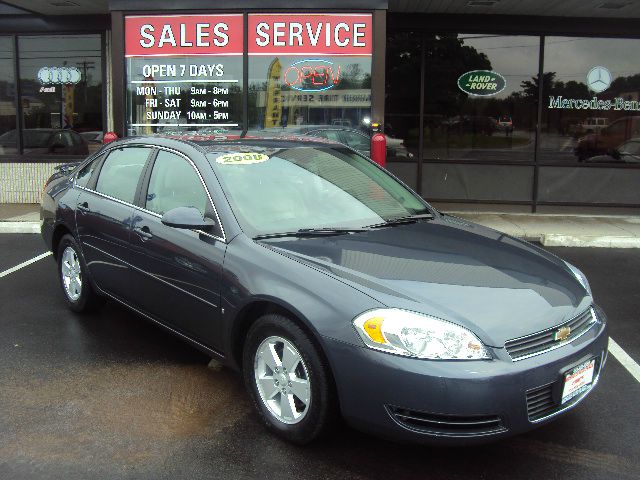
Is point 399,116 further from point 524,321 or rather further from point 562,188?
point 524,321

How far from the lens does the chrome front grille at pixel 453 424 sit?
292 centimetres

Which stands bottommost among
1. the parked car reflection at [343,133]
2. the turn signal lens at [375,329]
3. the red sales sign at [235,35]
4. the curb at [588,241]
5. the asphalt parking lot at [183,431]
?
the asphalt parking lot at [183,431]

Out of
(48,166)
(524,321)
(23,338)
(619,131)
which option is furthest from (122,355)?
(619,131)

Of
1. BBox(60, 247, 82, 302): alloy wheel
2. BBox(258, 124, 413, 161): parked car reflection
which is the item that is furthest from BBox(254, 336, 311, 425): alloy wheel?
BBox(258, 124, 413, 161): parked car reflection

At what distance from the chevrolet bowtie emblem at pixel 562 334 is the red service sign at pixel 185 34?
7.71m

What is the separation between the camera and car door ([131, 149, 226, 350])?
3.81m

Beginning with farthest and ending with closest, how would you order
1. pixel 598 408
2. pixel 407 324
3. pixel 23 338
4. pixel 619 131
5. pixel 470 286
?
1. pixel 619 131
2. pixel 23 338
3. pixel 598 408
4. pixel 470 286
5. pixel 407 324

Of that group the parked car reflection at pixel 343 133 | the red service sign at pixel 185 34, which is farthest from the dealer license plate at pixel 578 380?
the red service sign at pixel 185 34

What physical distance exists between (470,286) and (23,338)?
347 cm

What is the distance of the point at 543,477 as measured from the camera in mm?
3121

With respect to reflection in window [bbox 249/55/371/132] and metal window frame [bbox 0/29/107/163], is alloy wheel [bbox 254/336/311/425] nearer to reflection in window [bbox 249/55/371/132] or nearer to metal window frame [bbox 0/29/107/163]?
reflection in window [bbox 249/55/371/132]

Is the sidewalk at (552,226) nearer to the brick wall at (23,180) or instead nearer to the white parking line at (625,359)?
the brick wall at (23,180)

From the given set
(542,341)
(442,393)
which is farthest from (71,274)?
(542,341)

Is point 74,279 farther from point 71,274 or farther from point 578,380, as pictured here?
point 578,380
